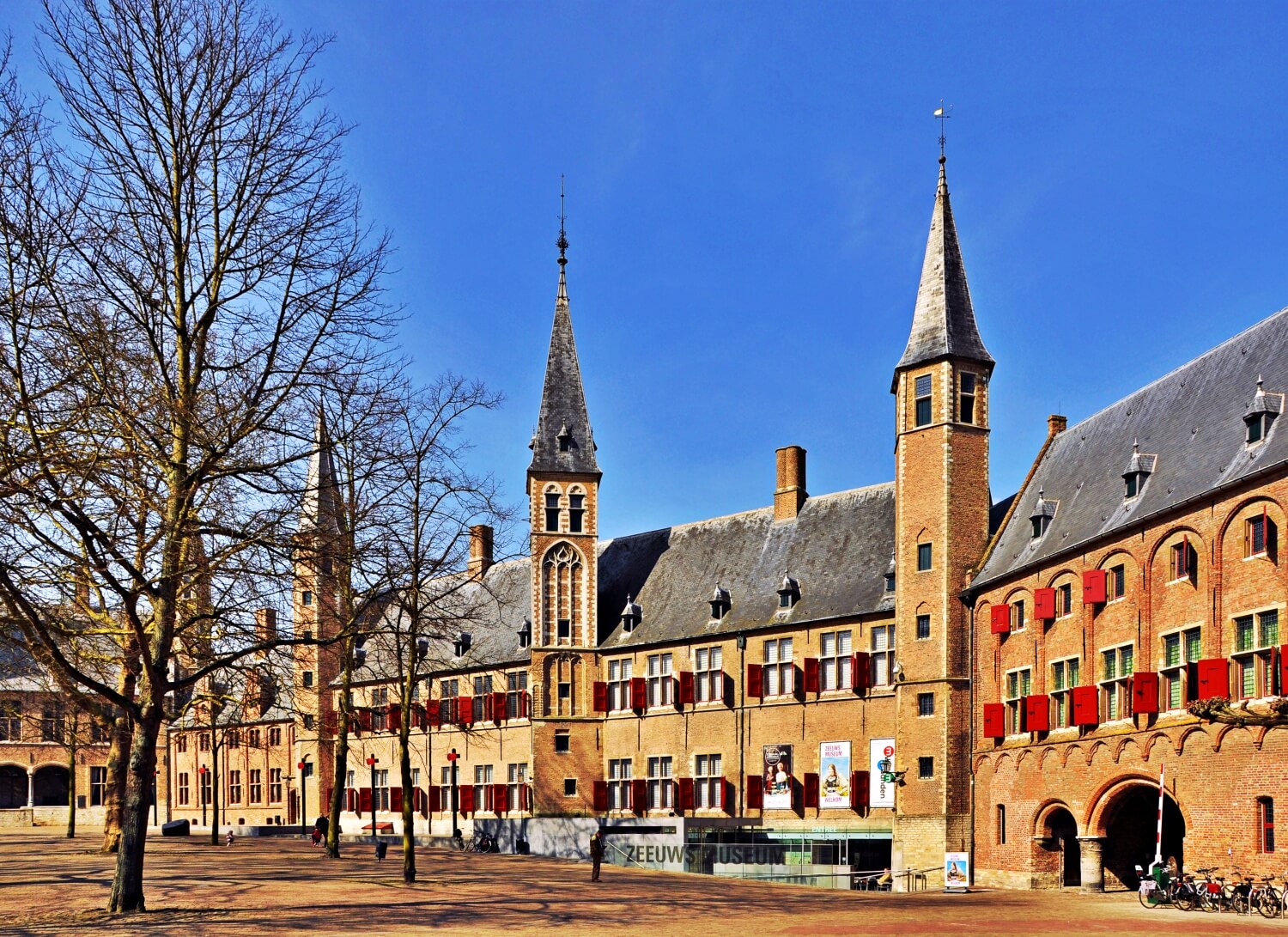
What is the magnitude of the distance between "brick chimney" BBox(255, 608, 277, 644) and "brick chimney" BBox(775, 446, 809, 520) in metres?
26.4

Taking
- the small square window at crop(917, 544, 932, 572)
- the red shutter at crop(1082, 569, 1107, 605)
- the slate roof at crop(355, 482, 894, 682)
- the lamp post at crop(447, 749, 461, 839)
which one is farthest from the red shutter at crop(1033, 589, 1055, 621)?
the lamp post at crop(447, 749, 461, 839)

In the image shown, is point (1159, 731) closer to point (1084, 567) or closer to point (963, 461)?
point (1084, 567)

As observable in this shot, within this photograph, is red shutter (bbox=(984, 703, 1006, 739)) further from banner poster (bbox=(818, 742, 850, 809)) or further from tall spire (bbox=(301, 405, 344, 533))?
tall spire (bbox=(301, 405, 344, 533))

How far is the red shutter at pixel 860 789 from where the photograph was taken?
124ft

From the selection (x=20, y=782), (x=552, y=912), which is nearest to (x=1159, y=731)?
(x=552, y=912)

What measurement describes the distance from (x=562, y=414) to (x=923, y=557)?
15637 mm

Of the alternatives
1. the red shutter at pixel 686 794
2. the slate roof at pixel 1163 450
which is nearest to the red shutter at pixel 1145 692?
the slate roof at pixel 1163 450

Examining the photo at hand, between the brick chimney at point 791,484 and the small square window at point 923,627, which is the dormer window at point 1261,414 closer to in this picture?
the small square window at point 923,627

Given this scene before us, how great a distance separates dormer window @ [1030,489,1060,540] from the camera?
33281mm

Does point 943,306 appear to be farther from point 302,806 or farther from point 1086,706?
point 302,806

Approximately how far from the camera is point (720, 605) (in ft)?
143

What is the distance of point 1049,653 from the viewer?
31406 mm

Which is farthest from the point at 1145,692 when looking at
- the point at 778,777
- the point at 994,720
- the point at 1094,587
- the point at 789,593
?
the point at 789,593

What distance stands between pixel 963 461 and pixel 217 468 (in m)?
24.0
